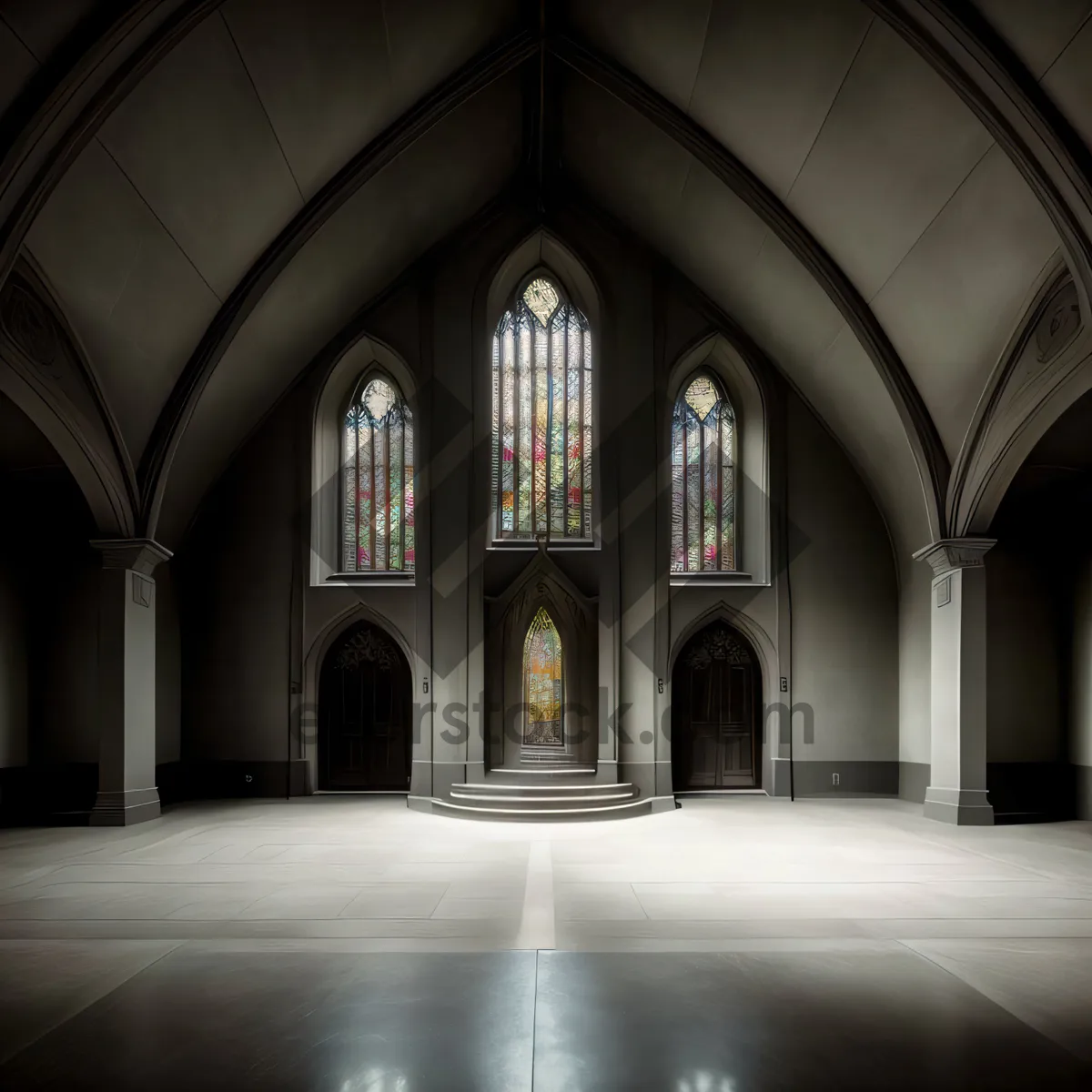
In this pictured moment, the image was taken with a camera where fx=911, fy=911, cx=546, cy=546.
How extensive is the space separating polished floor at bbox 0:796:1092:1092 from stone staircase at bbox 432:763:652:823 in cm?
193

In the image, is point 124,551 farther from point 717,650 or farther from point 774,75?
point 774,75

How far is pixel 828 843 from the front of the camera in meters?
9.54

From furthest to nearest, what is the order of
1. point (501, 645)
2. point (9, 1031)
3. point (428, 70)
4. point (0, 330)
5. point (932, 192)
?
point (501, 645)
point (428, 70)
point (932, 192)
point (0, 330)
point (9, 1031)

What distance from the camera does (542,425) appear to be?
13.7 meters

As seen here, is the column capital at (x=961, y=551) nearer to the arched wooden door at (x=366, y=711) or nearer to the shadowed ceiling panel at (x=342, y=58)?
the arched wooden door at (x=366, y=711)

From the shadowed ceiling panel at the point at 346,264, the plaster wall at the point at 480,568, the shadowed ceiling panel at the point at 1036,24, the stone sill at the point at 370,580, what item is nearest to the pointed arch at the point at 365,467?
the stone sill at the point at 370,580

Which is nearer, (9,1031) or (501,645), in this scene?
(9,1031)

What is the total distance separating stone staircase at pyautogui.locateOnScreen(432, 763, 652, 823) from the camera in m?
11.4

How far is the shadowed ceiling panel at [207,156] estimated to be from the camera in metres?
7.98

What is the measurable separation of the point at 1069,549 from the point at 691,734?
225 inches

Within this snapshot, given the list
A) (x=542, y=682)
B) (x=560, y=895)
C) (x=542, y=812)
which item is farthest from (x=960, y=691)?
(x=560, y=895)

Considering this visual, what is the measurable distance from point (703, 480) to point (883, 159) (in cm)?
557

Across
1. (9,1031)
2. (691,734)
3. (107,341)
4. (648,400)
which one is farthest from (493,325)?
(9,1031)

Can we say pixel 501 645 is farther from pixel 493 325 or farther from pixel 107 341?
pixel 107 341
